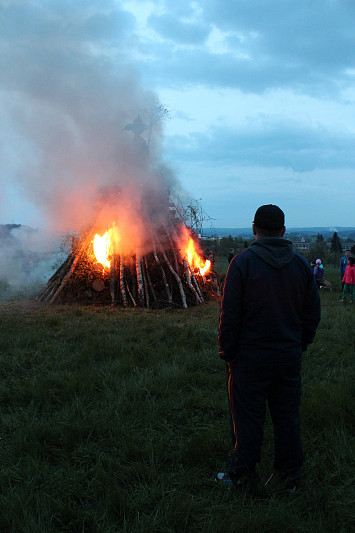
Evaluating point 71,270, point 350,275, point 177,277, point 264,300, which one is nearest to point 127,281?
point 177,277

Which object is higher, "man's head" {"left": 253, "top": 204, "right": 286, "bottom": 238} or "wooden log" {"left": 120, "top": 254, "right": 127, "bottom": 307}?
"man's head" {"left": 253, "top": 204, "right": 286, "bottom": 238}

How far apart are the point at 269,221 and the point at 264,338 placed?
772mm

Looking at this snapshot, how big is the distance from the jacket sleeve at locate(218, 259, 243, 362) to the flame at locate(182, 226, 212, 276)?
27.1 ft

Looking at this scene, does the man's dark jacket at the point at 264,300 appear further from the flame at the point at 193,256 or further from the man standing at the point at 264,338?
the flame at the point at 193,256

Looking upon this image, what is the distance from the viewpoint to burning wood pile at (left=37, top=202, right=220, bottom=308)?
985 cm

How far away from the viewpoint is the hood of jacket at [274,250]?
2.44 m

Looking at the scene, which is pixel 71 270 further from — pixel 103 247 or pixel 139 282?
pixel 139 282

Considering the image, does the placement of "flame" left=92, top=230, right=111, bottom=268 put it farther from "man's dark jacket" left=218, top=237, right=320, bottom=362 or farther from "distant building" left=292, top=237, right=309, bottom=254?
"distant building" left=292, top=237, right=309, bottom=254

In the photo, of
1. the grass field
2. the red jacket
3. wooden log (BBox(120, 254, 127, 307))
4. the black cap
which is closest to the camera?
the grass field

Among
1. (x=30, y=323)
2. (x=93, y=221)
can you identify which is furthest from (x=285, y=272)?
(x=93, y=221)

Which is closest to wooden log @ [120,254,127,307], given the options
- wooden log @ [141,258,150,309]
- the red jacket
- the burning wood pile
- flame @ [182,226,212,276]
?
the burning wood pile

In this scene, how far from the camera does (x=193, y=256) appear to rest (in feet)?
36.7

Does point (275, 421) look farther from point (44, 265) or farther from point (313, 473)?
point (44, 265)

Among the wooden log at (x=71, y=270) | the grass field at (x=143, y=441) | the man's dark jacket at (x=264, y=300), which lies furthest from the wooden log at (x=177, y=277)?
the man's dark jacket at (x=264, y=300)
